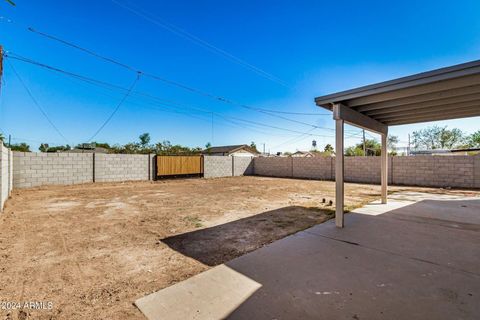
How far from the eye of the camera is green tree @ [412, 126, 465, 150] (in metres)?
28.8

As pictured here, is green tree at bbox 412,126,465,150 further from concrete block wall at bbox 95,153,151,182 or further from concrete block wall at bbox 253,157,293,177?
concrete block wall at bbox 95,153,151,182

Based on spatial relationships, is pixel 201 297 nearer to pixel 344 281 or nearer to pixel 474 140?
pixel 344 281

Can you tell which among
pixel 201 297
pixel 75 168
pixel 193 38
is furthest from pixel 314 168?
pixel 201 297

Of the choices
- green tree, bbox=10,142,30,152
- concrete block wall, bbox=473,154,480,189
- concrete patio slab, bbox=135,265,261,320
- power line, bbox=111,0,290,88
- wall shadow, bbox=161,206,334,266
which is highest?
power line, bbox=111,0,290,88

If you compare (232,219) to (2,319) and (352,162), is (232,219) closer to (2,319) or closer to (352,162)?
(2,319)

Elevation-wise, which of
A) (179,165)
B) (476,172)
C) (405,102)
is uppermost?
(405,102)

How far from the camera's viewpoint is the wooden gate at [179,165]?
43.4 ft

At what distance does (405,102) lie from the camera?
403cm

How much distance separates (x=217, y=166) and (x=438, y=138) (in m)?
35.3

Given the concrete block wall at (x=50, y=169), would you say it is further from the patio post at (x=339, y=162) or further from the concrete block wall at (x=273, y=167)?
the concrete block wall at (x=273, y=167)

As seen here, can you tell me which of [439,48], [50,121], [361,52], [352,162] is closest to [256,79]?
[361,52]

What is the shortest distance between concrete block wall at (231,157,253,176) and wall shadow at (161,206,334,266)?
39.2ft

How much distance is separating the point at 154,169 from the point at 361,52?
12.3 meters

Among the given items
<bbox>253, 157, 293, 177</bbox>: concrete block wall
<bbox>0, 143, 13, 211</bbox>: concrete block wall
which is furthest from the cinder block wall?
<bbox>253, 157, 293, 177</bbox>: concrete block wall
